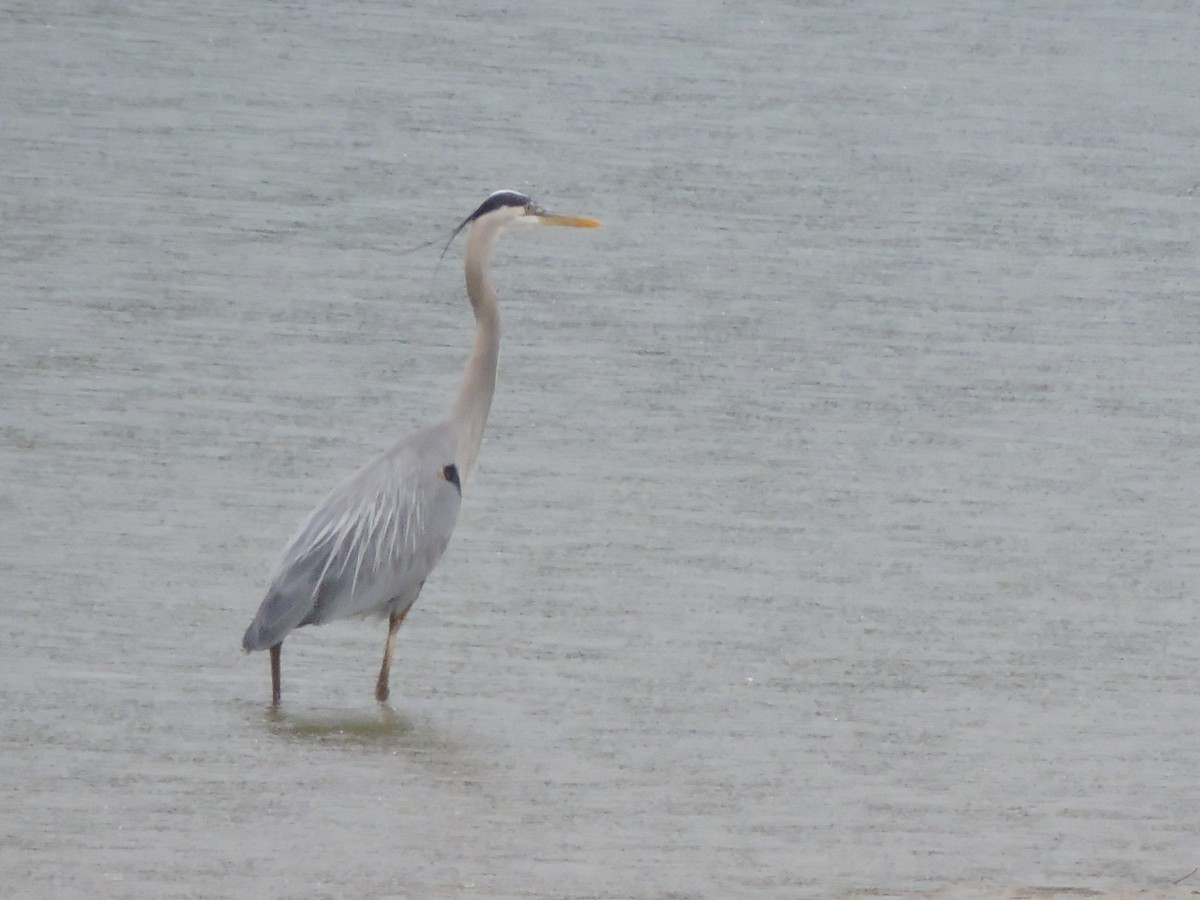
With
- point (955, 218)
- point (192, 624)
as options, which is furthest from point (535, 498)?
point (955, 218)

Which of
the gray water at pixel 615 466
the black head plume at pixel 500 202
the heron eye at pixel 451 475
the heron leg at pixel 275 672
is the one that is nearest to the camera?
the gray water at pixel 615 466

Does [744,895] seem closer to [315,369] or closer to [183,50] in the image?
[315,369]

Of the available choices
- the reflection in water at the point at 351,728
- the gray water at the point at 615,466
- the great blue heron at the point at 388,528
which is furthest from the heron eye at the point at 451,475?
the reflection in water at the point at 351,728

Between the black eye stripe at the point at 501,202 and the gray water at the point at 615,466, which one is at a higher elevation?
the black eye stripe at the point at 501,202

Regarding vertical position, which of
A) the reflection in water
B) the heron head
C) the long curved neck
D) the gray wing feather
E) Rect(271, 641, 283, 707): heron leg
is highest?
the heron head

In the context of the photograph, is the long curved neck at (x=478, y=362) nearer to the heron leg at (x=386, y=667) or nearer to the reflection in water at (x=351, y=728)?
the heron leg at (x=386, y=667)

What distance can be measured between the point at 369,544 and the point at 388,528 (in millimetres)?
110

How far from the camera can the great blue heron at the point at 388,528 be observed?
6.12m

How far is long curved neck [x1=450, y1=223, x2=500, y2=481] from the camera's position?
6953mm

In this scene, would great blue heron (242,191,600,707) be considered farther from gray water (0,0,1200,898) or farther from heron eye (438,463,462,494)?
gray water (0,0,1200,898)

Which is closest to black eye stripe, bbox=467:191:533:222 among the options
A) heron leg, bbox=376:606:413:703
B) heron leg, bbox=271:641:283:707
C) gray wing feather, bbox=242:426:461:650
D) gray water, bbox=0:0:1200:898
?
gray wing feather, bbox=242:426:461:650

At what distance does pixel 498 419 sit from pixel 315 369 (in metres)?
0.92

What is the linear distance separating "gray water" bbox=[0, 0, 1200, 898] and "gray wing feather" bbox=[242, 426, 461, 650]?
20 centimetres

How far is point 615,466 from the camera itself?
8.32 m
